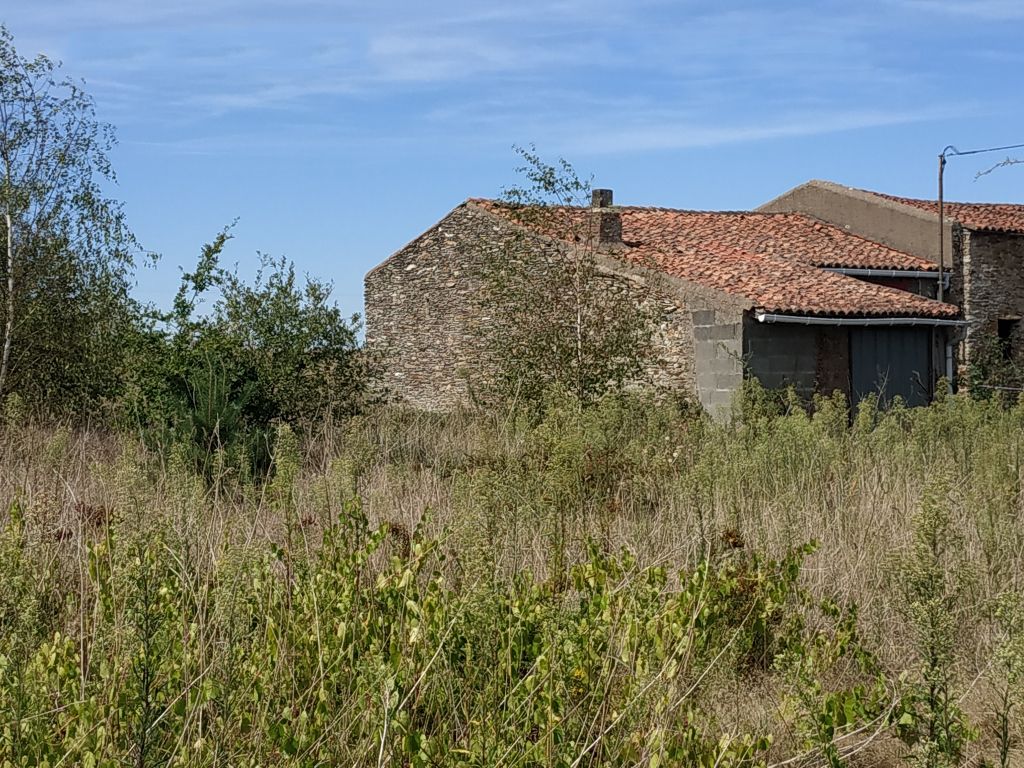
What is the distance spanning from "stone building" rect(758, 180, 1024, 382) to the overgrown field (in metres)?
20.7

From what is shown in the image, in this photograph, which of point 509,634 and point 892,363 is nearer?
point 509,634

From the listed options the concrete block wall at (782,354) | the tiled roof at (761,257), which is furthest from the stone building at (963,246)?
the concrete block wall at (782,354)

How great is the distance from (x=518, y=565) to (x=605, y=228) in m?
16.9

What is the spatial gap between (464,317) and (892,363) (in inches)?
342

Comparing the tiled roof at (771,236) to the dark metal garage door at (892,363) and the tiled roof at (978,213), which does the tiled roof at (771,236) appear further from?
the dark metal garage door at (892,363)

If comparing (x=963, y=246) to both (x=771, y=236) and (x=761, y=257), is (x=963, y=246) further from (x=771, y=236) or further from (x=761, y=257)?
(x=761, y=257)

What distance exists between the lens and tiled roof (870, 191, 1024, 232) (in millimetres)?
26844

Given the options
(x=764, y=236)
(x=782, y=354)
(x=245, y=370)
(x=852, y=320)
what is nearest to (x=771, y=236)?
(x=764, y=236)

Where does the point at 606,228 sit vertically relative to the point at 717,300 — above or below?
above

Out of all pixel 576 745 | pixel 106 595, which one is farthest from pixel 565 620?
pixel 106 595

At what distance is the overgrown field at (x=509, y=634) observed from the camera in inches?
138

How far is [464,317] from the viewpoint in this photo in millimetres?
24672

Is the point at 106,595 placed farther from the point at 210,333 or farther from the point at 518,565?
the point at 210,333

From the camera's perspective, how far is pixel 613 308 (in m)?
16.7
